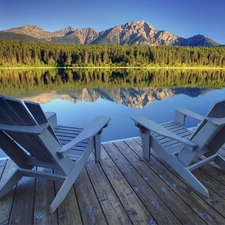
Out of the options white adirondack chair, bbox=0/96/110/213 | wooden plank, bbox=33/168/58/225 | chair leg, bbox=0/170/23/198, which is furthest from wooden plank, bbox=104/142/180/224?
chair leg, bbox=0/170/23/198

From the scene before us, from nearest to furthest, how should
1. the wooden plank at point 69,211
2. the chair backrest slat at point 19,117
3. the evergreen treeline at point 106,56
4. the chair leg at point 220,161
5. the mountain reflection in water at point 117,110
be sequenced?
1. the chair backrest slat at point 19,117
2. the wooden plank at point 69,211
3. the chair leg at point 220,161
4. the mountain reflection in water at point 117,110
5. the evergreen treeline at point 106,56

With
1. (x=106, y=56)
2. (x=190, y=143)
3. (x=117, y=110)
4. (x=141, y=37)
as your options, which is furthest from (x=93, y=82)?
(x=141, y=37)

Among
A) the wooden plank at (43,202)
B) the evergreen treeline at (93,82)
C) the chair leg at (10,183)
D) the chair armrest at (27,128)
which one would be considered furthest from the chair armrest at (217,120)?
the evergreen treeline at (93,82)

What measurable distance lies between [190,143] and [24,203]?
4.41ft

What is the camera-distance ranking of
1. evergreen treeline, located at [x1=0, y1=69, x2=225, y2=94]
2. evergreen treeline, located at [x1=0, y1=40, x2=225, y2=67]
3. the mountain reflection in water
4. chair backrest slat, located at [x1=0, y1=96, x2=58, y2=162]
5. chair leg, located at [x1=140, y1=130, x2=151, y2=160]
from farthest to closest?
evergreen treeline, located at [x1=0, y1=40, x2=225, y2=67], evergreen treeline, located at [x1=0, y1=69, x2=225, y2=94], the mountain reflection in water, chair leg, located at [x1=140, y1=130, x2=151, y2=160], chair backrest slat, located at [x1=0, y1=96, x2=58, y2=162]

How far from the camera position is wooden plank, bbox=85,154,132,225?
4.44ft

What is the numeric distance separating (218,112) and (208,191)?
0.68 m

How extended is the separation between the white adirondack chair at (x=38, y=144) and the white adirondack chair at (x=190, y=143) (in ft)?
1.69

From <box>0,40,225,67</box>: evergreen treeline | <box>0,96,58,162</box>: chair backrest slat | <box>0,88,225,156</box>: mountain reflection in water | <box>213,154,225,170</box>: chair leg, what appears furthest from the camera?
<box>0,40,225,67</box>: evergreen treeline

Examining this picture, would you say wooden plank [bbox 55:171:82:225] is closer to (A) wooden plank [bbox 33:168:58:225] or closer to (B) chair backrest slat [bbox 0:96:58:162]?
(A) wooden plank [bbox 33:168:58:225]

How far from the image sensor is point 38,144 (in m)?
1.35

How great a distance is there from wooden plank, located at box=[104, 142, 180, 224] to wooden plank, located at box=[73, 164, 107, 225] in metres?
0.35

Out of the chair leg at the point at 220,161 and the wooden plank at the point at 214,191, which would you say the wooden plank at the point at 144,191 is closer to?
the wooden plank at the point at 214,191

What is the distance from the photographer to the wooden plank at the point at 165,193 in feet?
4.44
